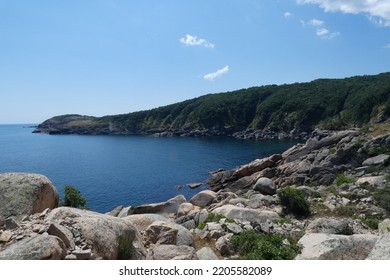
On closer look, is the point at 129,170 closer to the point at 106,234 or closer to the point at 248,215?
the point at 248,215

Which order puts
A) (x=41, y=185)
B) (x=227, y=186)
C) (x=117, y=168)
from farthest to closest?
(x=117, y=168) → (x=227, y=186) → (x=41, y=185)

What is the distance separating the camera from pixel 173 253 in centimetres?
1323

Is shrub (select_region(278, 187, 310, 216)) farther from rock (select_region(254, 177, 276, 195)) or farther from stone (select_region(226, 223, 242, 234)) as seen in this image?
rock (select_region(254, 177, 276, 195))

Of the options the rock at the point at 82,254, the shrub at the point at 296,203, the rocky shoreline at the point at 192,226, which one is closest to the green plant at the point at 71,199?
the rocky shoreline at the point at 192,226

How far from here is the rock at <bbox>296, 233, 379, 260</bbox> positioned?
12.5m

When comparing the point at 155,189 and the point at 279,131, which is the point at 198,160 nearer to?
the point at 155,189


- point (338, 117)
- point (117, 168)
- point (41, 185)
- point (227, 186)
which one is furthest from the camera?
point (338, 117)

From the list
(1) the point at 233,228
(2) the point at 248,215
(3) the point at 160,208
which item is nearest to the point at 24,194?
(1) the point at 233,228

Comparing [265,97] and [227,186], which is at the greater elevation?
[265,97]

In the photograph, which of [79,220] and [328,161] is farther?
[328,161]

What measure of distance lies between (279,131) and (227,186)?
333ft

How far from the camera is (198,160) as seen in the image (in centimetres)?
9000

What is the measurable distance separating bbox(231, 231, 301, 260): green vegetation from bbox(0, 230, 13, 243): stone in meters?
8.82

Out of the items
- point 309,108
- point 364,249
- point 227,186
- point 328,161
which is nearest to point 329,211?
point 364,249
